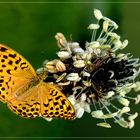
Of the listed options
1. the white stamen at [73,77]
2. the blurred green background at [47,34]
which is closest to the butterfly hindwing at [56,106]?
the white stamen at [73,77]

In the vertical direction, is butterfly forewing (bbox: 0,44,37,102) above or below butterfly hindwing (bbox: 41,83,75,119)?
above

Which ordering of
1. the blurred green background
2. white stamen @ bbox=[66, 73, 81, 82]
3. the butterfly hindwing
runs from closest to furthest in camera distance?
the butterfly hindwing, white stamen @ bbox=[66, 73, 81, 82], the blurred green background

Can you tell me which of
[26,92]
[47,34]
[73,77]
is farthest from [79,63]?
[47,34]

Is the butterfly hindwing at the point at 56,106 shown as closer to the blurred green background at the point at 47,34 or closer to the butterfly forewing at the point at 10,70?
the butterfly forewing at the point at 10,70

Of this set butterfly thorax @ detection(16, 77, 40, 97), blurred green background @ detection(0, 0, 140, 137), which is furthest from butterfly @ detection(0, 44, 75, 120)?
blurred green background @ detection(0, 0, 140, 137)

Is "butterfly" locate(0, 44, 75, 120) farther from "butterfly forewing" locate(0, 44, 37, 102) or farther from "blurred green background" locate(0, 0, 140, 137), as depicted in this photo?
"blurred green background" locate(0, 0, 140, 137)

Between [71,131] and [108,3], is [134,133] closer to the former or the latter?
[71,131]

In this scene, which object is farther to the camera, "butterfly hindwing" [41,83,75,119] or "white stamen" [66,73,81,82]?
"white stamen" [66,73,81,82]
